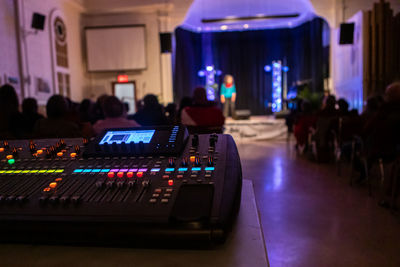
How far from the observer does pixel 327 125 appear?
175 inches

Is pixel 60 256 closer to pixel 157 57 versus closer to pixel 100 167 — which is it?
pixel 100 167

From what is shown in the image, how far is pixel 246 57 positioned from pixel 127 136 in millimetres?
11207

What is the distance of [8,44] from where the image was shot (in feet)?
19.6

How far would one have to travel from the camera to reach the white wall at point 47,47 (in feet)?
21.2

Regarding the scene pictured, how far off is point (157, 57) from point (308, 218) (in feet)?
24.0

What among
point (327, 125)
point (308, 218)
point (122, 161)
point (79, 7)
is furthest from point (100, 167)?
point (79, 7)

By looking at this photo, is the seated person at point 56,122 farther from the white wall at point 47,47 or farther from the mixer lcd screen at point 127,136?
the white wall at point 47,47

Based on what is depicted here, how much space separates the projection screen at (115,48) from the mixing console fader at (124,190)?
8.48 m

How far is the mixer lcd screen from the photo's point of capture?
0.75 metres

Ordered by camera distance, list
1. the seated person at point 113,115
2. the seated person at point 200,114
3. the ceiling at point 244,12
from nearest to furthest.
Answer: the seated person at point 113,115, the seated person at point 200,114, the ceiling at point 244,12

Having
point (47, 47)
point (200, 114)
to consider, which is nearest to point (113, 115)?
point (200, 114)

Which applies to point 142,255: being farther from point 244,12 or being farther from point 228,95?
point 244,12

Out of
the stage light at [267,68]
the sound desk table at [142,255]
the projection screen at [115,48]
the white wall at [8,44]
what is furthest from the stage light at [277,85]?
the sound desk table at [142,255]

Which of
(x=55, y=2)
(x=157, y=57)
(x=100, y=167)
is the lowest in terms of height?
(x=100, y=167)
